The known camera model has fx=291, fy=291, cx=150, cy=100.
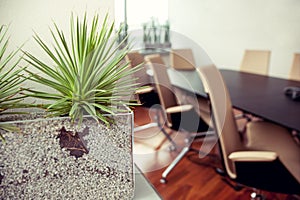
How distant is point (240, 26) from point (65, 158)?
177 inches

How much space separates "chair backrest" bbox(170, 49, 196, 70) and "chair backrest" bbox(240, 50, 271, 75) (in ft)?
2.40

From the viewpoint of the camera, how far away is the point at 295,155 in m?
1.77

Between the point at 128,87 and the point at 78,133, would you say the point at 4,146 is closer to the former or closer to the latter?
the point at 78,133

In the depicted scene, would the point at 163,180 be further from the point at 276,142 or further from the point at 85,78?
the point at 85,78

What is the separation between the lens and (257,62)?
3457 mm

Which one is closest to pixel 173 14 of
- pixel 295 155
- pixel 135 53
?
pixel 295 155

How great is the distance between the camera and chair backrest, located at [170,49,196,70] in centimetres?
309

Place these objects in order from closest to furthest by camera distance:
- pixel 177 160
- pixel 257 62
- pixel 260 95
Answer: pixel 260 95 → pixel 177 160 → pixel 257 62

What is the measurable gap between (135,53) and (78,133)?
25cm

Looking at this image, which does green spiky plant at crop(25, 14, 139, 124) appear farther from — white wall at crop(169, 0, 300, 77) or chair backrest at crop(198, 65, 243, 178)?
white wall at crop(169, 0, 300, 77)

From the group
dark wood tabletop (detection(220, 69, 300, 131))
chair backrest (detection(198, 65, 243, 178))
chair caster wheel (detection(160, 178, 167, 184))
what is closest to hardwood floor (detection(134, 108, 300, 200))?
chair caster wheel (detection(160, 178, 167, 184))

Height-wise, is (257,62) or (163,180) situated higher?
(257,62)

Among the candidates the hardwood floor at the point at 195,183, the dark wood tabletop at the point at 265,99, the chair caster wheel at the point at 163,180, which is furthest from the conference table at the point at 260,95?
the chair caster wheel at the point at 163,180

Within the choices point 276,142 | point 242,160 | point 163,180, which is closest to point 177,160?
point 163,180
